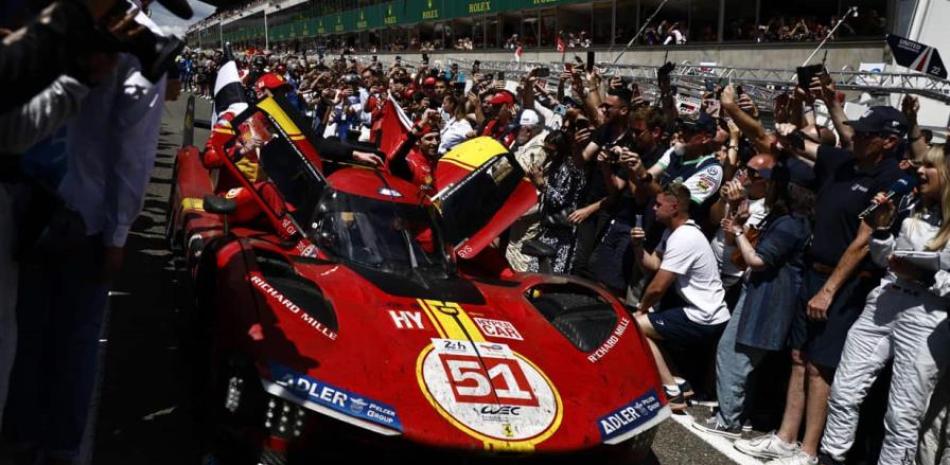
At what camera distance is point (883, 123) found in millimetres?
4699

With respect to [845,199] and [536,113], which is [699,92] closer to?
[536,113]

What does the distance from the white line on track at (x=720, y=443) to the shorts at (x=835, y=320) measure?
0.68 meters

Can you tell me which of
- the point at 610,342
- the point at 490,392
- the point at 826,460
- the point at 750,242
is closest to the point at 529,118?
the point at 750,242

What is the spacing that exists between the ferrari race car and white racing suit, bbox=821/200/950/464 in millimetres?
1177

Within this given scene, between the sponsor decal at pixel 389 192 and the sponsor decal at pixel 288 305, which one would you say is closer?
the sponsor decal at pixel 288 305

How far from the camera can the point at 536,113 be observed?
9.28 meters

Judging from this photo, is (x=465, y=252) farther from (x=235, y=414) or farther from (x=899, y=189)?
(x=899, y=189)

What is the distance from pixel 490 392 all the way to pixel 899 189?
8.23 ft

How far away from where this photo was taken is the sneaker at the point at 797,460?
4.73 m

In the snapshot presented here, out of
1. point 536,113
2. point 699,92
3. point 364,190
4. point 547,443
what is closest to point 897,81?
point 699,92

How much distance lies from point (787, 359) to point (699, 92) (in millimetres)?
4747

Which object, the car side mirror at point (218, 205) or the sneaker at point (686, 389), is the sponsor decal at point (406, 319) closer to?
the car side mirror at point (218, 205)

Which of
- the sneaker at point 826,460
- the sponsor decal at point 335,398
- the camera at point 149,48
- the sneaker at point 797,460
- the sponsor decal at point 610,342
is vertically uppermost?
the camera at point 149,48

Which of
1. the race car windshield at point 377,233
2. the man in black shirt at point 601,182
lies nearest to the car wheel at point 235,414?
the race car windshield at point 377,233
